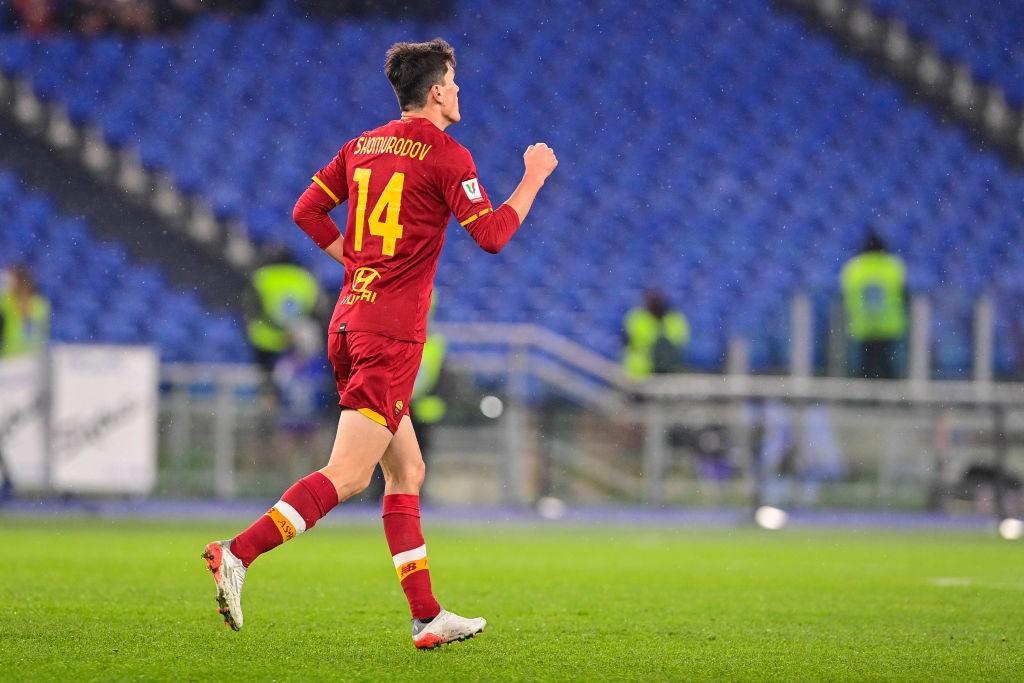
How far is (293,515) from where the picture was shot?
4020 mm

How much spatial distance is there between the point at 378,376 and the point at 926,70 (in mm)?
16345

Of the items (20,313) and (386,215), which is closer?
(386,215)

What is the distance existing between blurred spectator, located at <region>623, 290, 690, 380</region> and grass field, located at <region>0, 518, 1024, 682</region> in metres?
3.56

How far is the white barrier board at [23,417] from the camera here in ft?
34.4

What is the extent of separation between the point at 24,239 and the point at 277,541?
1339 cm

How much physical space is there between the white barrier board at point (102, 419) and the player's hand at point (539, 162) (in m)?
6.93

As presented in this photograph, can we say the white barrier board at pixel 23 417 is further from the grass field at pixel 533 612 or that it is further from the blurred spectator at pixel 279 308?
the blurred spectator at pixel 279 308

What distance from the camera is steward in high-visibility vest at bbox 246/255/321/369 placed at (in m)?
12.0

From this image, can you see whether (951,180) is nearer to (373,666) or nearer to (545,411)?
(545,411)

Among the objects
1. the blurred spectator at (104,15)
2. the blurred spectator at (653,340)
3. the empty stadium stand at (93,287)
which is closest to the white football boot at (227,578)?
the blurred spectator at (653,340)

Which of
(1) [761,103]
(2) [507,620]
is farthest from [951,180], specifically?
(2) [507,620]

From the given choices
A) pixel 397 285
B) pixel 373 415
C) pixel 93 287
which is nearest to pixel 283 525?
pixel 373 415

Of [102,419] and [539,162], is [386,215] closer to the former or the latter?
[539,162]

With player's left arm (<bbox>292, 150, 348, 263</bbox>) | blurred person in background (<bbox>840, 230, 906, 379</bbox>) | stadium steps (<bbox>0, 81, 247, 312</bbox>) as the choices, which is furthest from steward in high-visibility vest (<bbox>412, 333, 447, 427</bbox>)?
player's left arm (<bbox>292, 150, 348, 263</bbox>)
